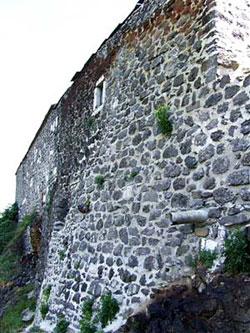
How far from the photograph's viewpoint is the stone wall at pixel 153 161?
225 inches

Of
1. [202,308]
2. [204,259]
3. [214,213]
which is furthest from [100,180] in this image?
[202,308]

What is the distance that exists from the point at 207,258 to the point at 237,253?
64 cm

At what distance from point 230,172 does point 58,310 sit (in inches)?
210

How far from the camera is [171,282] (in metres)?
5.85

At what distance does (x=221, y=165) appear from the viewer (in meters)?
5.71

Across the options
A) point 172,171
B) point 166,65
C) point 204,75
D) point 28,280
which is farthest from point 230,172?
point 28,280

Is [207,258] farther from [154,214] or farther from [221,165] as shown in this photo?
[154,214]

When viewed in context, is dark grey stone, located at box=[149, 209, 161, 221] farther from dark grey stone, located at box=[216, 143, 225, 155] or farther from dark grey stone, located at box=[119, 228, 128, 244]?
dark grey stone, located at box=[216, 143, 225, 155]

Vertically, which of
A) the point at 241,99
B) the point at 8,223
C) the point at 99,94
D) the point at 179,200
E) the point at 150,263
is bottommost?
the point at 150,263

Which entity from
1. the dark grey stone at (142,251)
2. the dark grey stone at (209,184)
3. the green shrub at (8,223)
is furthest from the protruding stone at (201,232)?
the green shrub at (8,223)

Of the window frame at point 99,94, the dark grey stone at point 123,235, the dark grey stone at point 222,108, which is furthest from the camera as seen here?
the window frame at point 99,94

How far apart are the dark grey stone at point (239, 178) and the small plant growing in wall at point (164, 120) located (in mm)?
1604

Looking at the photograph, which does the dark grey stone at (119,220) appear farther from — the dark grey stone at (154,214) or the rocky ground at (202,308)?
the rocky ground at (202,308)

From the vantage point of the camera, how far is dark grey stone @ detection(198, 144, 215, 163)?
5.90 meters
